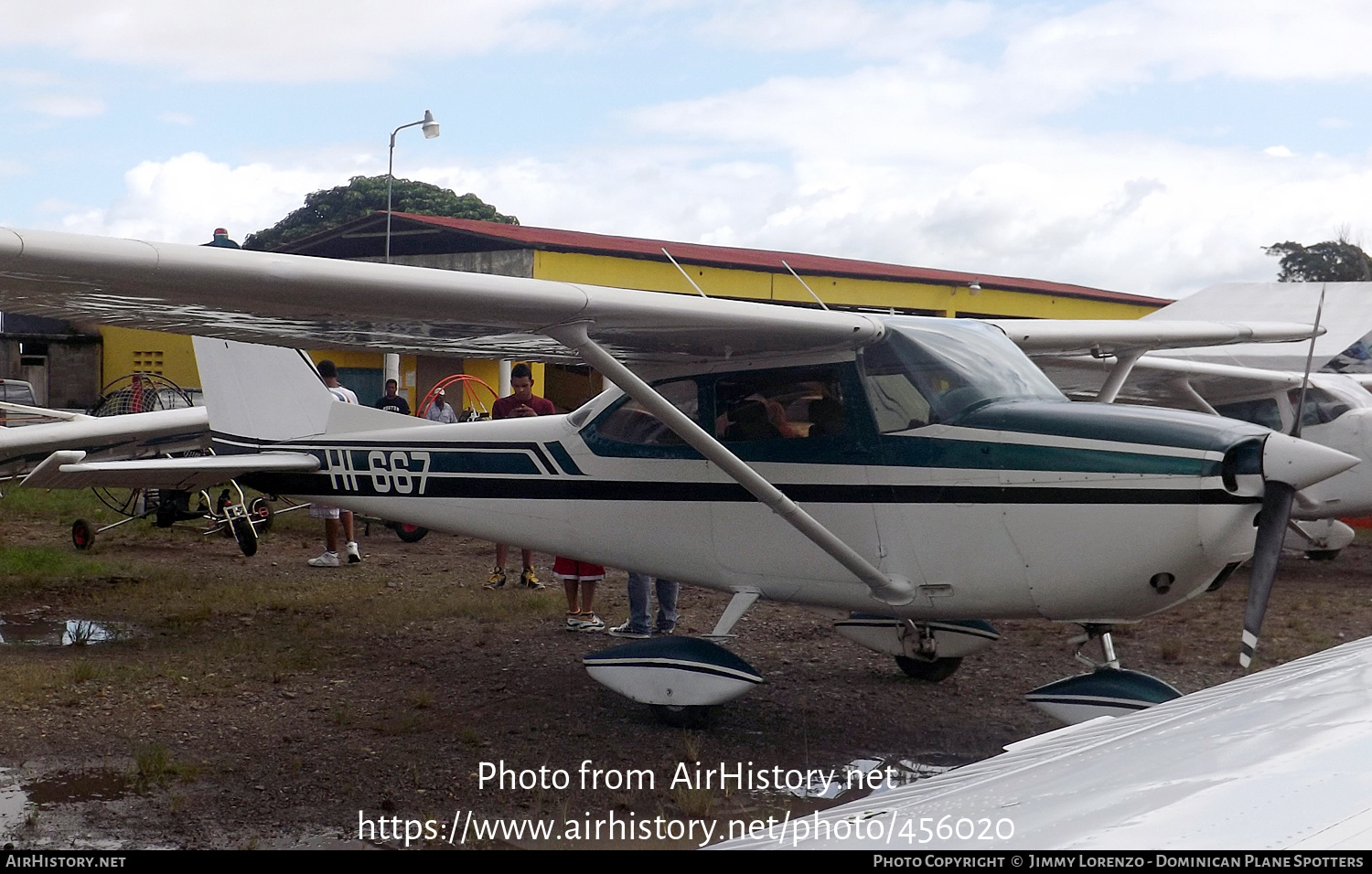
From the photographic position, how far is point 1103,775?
6.44ft

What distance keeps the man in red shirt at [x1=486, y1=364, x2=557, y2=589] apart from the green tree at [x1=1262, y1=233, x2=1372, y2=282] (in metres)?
45.9

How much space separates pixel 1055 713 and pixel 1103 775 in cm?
368

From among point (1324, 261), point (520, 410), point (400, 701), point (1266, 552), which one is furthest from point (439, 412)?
point (1324, 261)

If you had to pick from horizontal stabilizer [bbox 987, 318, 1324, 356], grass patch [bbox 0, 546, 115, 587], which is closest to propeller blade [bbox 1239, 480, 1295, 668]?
horizontal stabilizer [bbox 987, 318, 1324, 356]

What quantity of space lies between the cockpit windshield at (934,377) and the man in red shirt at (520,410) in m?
4.46

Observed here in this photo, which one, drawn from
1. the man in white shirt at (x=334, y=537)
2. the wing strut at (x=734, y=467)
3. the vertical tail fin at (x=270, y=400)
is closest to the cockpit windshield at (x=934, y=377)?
the wing strut at (x=734, y=467)

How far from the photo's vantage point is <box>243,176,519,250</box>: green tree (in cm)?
4950

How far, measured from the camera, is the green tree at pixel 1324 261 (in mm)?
48344

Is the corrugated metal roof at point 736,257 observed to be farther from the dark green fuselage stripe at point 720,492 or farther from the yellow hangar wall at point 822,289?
the dark green fuselage stripe at point 720,492

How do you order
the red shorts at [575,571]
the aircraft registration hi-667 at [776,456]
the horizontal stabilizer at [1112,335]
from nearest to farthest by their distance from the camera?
the aircraft registration hi-667 at [776,456]
the horizontal stabilizer at [1112,335]
the red shorts at [575,571]

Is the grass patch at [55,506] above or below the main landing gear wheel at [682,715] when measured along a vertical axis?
below

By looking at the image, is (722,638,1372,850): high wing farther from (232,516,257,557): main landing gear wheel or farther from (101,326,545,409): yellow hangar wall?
(101,326,545,409): yellow hangar wall

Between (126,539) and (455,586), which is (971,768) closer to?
(455,586)

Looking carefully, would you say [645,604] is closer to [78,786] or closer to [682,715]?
[682,715]
